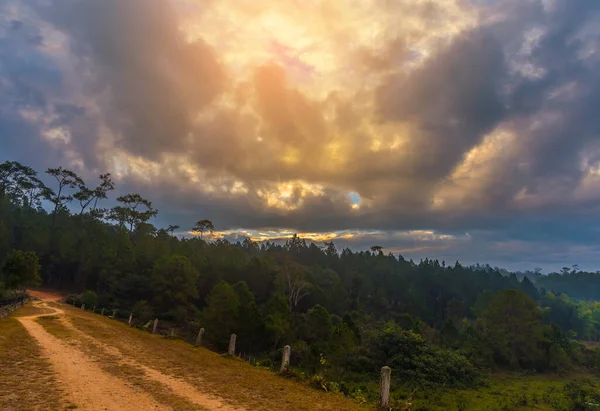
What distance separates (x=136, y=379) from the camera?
1395 cm

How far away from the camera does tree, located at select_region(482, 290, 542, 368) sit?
6197 centimetres

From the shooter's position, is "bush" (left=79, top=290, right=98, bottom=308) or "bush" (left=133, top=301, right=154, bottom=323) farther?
"bush" (left=79, top=290, right=98, bottom=308)

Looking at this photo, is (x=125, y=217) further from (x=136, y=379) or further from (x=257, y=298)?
(x=136, y=379)

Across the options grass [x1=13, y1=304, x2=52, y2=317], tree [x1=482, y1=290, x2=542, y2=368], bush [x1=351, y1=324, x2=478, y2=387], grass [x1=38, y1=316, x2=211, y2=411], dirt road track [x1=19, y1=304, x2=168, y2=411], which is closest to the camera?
dirt road track [x1=19, y1=304, x2=168, y2=411]

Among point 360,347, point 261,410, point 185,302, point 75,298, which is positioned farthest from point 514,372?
point 75,298

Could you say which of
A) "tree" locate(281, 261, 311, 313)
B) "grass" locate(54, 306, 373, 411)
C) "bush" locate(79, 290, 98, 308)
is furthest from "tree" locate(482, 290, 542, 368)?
"bush" locate(79, 290, 98, 308)

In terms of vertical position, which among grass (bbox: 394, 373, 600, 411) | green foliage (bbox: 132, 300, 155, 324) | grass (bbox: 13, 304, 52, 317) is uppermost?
grass (bbox: 13, 304, 52, 317)

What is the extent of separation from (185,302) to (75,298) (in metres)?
19.7

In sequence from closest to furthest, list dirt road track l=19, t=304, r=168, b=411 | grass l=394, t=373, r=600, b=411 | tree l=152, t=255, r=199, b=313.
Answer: dirt road track l=19, t=304, r=168, b=411
grass l=394, t=373, r=600, b=411
tree l=152, t=255, r=199, b=313

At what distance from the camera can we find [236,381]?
15133mm

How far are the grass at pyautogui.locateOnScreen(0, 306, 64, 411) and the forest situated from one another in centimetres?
1008

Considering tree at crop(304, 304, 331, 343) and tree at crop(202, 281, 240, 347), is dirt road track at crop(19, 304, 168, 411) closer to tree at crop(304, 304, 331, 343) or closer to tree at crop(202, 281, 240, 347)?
tree at crop(202, 281, 240, 347)

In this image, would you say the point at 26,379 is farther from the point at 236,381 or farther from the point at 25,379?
the point at 236,381

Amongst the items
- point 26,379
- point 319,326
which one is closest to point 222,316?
point 319,326
